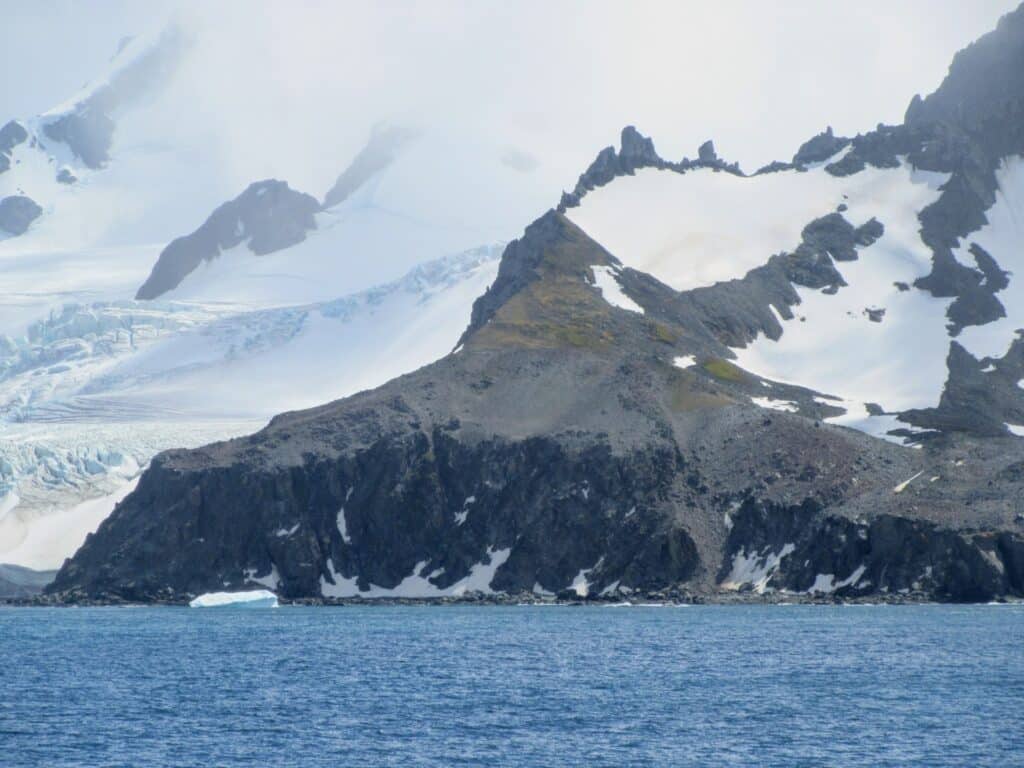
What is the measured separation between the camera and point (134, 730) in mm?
74000

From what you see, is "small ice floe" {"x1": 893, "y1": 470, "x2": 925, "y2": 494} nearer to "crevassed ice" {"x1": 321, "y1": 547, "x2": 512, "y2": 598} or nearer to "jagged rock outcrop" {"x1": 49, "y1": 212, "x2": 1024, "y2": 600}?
"jagged rock outcrop" {"x1": 49, "y1": 212, "x2": 1024, "y2": 600}

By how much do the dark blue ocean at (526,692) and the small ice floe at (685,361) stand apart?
6558cm

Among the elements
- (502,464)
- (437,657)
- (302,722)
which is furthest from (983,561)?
(302,722)

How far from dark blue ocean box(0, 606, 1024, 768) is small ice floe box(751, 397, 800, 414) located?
56326 mm

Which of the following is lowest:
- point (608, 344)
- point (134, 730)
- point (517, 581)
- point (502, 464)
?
point (134, 730)

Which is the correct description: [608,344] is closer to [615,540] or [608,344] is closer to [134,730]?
[615,540]

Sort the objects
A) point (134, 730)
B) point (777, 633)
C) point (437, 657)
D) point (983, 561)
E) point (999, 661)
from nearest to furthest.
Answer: point (134, 730)
point (999, 661)
point (437, 657)
point (777, 633)
point (983, 561)

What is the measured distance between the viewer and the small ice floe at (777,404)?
184962 millimetres

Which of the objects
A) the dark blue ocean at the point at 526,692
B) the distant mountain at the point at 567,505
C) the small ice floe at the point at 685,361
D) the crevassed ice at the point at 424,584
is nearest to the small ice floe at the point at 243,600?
the distant mountain at the point at 567,505

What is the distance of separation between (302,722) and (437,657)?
2597 cm

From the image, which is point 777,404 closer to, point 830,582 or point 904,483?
point 904,483

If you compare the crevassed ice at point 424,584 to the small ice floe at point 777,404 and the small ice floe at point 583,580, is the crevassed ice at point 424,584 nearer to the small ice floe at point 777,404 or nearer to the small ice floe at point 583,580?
the small ice floe at point 583,580

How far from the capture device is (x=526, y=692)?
3366 inches

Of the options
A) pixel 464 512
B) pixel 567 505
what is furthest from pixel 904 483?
pixel 464 512
